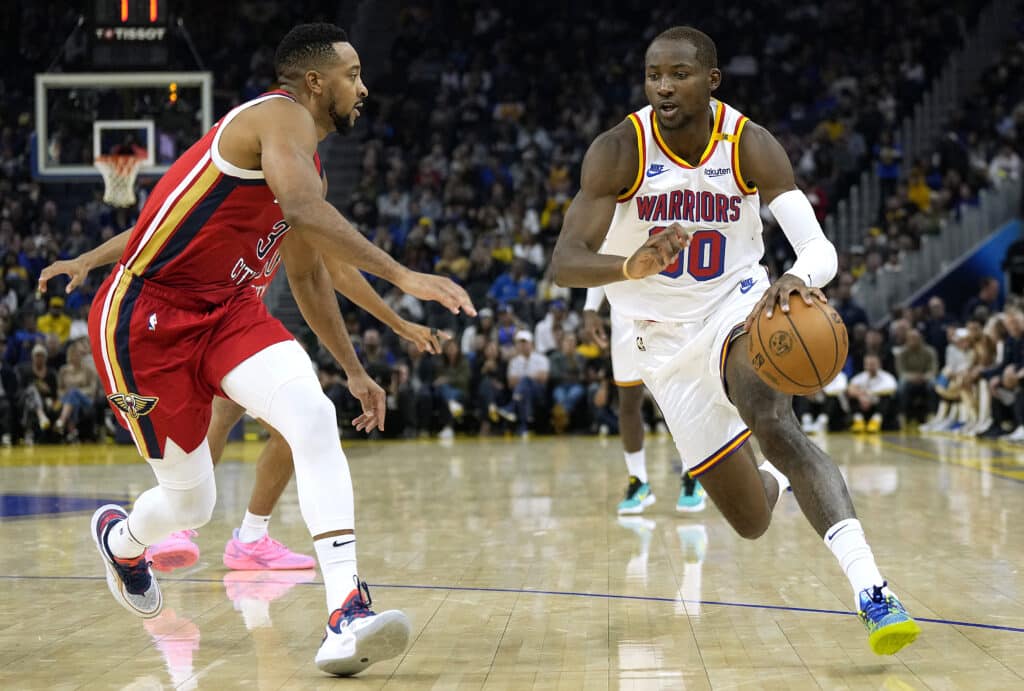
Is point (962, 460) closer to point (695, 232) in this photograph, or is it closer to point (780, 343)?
point (695, 232)

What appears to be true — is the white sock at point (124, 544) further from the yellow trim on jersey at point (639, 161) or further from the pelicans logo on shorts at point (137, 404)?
the yellow trim on jersey at point (639, 161)

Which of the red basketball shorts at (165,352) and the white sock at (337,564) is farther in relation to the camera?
the red basketball shorts at (165,352)

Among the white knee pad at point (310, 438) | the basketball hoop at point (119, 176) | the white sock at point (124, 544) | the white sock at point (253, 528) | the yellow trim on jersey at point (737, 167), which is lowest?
the white sock at point (253, 528)

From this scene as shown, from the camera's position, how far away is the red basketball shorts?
14.1 ft

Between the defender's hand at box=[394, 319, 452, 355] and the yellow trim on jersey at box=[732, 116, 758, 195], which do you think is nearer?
the defender's hand at box=[394, 319, 452, 355]

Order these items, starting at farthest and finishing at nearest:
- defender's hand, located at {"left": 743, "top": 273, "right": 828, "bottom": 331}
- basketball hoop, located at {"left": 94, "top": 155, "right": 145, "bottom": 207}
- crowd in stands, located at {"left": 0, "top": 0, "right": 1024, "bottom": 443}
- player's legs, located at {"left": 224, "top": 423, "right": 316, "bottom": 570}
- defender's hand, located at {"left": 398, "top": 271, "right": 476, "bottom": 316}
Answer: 1. crowd in stands, located at {"left": 0, "top": 0, "right": 1024, "bottom": 443}
2. basketball hoop, located at {"left": 94, "top": 155, "right": 145, "bottom": 207}
3. player's legs, located at {"left": 224, "top": 423, "right": 316, "bottom": 570}
4. defender's hand, located at {"left": 743, "top": 273, "right": 828, "bottom": 331}
5. defender's hand, located at {"left": 398, "top": 271, "right": 476, "bottom": 316}

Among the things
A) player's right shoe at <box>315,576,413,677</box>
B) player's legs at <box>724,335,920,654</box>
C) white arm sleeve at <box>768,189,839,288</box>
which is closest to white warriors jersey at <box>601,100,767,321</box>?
white arm sleeve at <box>768,189,839,288</box>

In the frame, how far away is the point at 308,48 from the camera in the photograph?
14.2 feet

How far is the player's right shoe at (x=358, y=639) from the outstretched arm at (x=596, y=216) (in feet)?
4.52

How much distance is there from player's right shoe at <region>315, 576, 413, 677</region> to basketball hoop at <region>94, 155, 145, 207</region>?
10067 mm

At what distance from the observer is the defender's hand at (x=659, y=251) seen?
4105mm

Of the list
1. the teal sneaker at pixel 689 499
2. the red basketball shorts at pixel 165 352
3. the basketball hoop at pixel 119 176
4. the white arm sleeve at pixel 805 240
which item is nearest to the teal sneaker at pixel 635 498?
the teal sneaker at pixel 689 499

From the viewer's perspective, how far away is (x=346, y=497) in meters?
4.08

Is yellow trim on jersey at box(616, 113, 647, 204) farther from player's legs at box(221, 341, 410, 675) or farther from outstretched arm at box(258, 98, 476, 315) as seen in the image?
player's legs at box(221, 341, 410, 675)
